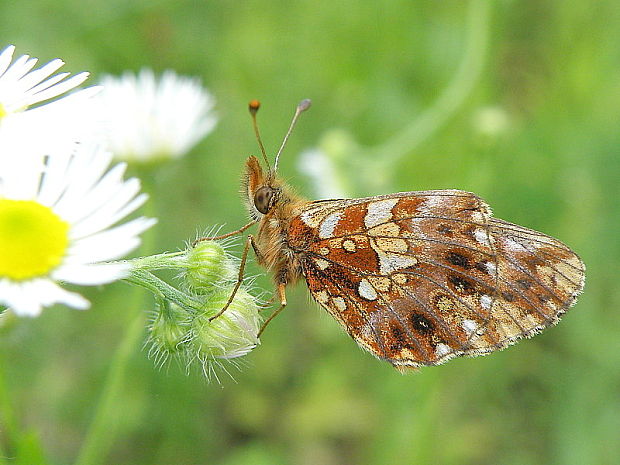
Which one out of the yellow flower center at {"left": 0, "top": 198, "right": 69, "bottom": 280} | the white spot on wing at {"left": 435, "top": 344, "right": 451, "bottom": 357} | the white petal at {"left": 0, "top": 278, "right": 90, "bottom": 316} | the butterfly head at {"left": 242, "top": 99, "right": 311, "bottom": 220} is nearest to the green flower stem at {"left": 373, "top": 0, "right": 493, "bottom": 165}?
the butterfly head at {"left": 242, "top": 99, "right": 311, "bottom": 220}

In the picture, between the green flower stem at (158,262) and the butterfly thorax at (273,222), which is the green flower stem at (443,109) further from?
the green flower stem at (158,262)

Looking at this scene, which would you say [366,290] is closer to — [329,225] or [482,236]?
[329,225]

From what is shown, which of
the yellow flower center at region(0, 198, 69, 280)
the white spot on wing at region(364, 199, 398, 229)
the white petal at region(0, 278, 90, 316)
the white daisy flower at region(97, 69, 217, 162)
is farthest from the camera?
the white daisy flower at region(97, 69, 217, 162)

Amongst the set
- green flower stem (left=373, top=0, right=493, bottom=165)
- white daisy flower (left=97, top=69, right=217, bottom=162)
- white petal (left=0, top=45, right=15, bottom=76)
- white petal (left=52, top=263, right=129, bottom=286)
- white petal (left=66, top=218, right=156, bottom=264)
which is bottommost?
white petal (left=52, top=263, right=129, bottom=286)

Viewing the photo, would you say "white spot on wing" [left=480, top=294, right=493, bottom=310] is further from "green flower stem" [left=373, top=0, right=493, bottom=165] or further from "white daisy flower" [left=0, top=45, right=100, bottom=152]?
"green flower stem" [left=373, top=0, right=493, bottom=165]

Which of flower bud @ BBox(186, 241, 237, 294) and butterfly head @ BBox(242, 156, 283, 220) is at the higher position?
butterfly head @ BBox(242, 156, 283, 220)

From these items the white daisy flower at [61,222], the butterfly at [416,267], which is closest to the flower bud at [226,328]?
the butterfly at [416,267]
